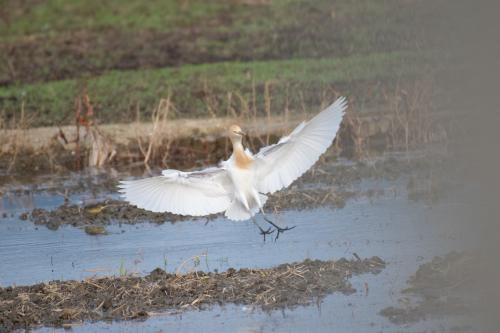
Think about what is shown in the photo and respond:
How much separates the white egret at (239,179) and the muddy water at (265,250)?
0.58 metres

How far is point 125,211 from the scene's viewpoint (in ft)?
40.6

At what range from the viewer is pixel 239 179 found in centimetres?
Answer: 927

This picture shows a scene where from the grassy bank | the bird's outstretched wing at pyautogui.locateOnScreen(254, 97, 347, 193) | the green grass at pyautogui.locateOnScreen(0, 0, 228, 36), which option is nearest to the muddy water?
the bird's outstretched wing at pyautogui.locateOnScreen(254, 97, 347, 193)

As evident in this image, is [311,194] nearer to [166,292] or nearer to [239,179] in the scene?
[239,179]

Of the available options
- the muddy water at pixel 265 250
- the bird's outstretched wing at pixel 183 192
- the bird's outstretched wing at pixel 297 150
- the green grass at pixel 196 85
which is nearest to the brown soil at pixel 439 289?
the muddy water at pixel 265 250

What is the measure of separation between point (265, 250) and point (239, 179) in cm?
123

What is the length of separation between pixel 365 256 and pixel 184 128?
8.51 metres

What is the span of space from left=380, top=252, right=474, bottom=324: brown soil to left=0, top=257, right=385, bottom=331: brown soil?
0.58 m

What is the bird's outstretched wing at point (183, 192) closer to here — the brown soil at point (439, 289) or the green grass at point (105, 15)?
the brown soil at point (439, 289)

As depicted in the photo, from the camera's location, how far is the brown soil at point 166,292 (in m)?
8.20

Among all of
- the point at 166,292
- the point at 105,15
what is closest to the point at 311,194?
the point at 166,292

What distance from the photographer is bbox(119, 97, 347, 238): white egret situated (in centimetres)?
906

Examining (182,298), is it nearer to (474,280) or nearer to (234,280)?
(234,280)

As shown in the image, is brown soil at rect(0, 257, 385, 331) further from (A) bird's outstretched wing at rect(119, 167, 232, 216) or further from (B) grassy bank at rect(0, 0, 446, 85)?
(B) grassy bank at rect(0, 0, 446, 85)
